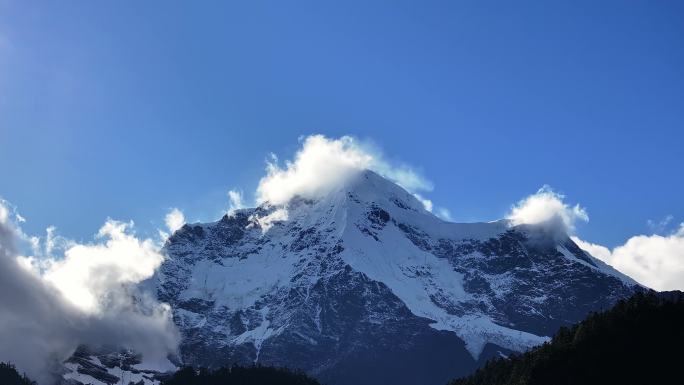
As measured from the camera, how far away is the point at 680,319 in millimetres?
196750

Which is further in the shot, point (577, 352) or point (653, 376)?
point (577, 352)

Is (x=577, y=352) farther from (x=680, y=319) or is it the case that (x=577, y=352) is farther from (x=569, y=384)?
(x=680, y=319)

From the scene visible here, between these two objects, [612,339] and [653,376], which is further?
[612,339]

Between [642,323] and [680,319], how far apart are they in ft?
25.3

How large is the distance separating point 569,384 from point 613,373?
892 centimetres

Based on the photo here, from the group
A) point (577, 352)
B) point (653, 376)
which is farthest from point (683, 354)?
point (577, 352)

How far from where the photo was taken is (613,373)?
187625 millimetres

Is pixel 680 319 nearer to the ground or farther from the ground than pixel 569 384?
farther from the ground

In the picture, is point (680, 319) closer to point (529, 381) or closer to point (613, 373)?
point (613, 373)

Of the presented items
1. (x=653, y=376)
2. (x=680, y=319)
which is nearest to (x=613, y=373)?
(x=653, y=376)

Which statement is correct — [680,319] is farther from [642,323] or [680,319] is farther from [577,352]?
[577,352]

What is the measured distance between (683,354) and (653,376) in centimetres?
877

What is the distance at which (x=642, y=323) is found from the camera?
198250 millimetres

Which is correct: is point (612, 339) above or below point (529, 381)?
above
